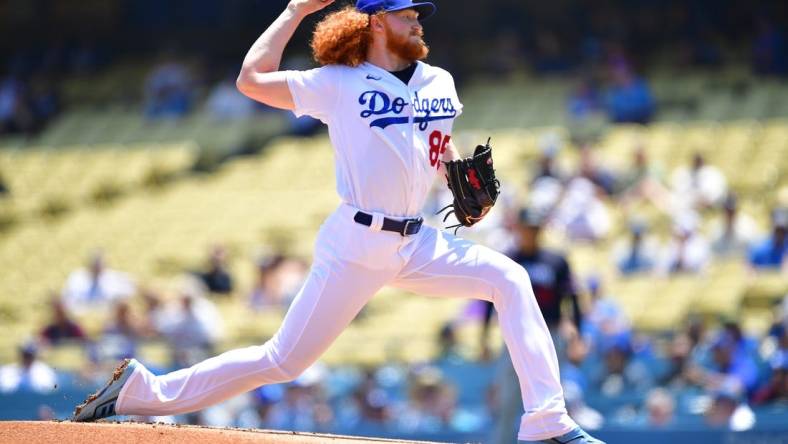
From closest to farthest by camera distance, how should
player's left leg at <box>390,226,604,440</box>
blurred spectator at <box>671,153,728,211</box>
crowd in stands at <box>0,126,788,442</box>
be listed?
player's left leg at <box>390,226,604,440</box>, crowd in stands at <box>0,126,788,442</box>, blurred spectator at <box>671,153,728,211</box>

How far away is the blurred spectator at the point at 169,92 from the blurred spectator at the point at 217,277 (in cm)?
602

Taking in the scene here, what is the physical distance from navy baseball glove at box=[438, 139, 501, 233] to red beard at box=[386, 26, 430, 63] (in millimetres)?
451

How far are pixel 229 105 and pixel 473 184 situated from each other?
12846mm

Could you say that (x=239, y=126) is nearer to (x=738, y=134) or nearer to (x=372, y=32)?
(x=738, y=134)

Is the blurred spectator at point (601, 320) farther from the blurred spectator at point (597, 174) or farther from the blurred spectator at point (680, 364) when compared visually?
the blurred spectator at point (597, 174)

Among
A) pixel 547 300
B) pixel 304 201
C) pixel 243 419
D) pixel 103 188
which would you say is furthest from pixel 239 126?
pixel 547 300

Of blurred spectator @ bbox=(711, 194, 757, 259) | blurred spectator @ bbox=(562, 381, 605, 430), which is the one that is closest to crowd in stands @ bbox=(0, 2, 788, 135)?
blurred spectator @ bbox=(711, 194, 757, 259)

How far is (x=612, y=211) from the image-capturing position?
11.9 metres

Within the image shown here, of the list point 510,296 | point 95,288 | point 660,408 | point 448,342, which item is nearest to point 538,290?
point 660,408

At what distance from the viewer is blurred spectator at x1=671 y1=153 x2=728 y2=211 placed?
37.4 ft

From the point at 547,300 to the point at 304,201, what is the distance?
23.2ft

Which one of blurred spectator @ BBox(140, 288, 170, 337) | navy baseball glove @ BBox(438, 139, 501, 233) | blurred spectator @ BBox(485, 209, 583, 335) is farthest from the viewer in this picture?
blurred spectator @ BBox(140, 288, 170, 337)

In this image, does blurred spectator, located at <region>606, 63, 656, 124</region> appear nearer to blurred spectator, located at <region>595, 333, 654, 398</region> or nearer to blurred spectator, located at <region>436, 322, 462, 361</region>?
blurred spectator, located at <region>436, 322, 462, 361</region>

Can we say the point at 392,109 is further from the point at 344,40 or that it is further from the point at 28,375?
the point at 28,375
